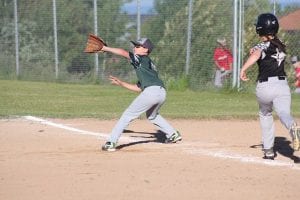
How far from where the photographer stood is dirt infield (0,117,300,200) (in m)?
6.11

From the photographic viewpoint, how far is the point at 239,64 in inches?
684

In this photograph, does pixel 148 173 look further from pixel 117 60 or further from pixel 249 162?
pixel 117 60

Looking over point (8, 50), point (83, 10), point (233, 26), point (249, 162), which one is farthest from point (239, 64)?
point (249, 162)

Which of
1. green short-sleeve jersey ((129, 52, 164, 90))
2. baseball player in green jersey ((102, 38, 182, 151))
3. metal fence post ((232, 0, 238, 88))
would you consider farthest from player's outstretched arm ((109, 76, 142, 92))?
metal fence post ((232, 0, 238, 88))

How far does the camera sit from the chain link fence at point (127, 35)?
1789cm

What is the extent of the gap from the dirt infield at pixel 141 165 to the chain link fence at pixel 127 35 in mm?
7232

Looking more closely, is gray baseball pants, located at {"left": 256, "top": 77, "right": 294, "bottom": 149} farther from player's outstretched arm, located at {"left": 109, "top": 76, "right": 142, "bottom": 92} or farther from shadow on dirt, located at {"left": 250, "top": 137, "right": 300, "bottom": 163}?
player's outstretched arm, located at {"left": 109, "top": 76, "right": 142, "bottom": 92}

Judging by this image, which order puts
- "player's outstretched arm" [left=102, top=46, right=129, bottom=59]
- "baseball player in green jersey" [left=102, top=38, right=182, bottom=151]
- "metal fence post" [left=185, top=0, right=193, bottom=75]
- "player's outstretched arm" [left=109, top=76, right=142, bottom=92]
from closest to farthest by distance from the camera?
"player's outstretched arm" [left=102, top=46, right=129, bottom=59] → "baseball player in green jersey" [left=102, top=38, right=182, bottom=151] → "player's outstretched arm" [left=109, top=76, right=142, bottom=92] → "metal fence post" [left=185, top=0, right=193, bottom=75]

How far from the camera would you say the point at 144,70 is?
8789mm

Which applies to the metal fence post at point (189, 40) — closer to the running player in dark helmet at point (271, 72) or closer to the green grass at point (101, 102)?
the green grass at point (101, 102)

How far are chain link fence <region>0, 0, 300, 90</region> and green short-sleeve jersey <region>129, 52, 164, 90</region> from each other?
28.4 feet

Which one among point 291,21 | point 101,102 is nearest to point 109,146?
point 101,102

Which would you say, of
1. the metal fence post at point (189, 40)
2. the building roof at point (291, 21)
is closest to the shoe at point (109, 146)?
the metal fence post at point (189, 40)

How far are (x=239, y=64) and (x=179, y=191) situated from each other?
38.0 ft
